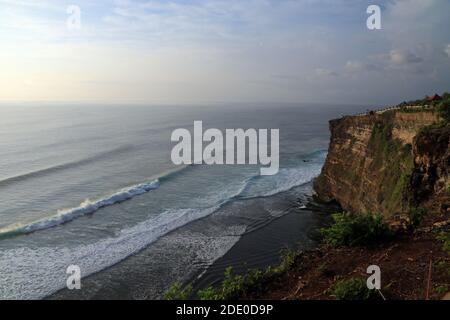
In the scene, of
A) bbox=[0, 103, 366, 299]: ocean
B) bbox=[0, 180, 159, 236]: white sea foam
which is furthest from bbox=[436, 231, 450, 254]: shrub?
bbox=[0, 180, 159, 236]: white sea foam

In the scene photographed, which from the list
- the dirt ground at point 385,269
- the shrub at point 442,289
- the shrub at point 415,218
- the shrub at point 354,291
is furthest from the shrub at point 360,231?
the shrub at point 442,289

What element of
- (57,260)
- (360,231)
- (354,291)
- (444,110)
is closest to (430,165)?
(444,110)

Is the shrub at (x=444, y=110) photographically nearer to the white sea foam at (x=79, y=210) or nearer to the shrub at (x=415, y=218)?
the shrub at (x=415, y=218)

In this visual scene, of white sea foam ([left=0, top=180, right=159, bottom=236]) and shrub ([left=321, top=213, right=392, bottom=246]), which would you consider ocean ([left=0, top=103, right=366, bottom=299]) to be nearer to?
white sea foam ([left=0, top=180, right=159, bottom=236])

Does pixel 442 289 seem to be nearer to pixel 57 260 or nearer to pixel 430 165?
pixel 430 165

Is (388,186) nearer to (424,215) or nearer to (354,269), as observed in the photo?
(424,215)

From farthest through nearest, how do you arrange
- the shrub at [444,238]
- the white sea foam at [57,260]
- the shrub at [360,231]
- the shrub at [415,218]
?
the white sea foam at [57,260], the shrub at [415,218], the shrub at [360,231], the shrub at [444,238]
